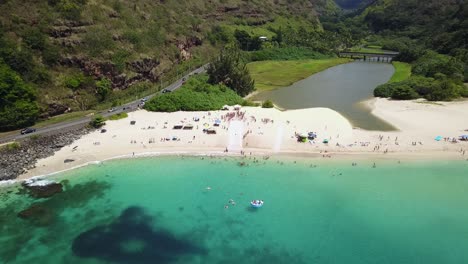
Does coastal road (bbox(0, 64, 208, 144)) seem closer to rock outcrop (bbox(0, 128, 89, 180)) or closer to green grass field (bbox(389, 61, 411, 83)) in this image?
rock outcrop (bbox(0, 128, 89, 180))

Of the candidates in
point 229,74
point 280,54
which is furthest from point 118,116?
point 280,54

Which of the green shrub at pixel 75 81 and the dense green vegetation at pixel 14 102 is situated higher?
the green shrub at pixel 75 81

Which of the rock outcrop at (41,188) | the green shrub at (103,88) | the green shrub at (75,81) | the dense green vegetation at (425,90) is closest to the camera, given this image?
the rock outcrop at (41,188)

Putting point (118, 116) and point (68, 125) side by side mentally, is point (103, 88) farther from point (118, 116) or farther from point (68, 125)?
point (68, 125)

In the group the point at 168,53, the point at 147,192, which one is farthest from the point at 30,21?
the point at 147,192

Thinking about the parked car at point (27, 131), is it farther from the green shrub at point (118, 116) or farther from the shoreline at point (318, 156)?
the shoreline at point (318, 156)

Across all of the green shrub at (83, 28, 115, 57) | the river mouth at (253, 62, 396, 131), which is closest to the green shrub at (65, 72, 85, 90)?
the green shrub at (83, 28, 115, 57)

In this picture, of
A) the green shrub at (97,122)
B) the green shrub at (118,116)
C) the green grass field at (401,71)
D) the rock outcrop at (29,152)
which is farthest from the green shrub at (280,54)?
the rock outcrop at (29,152)
